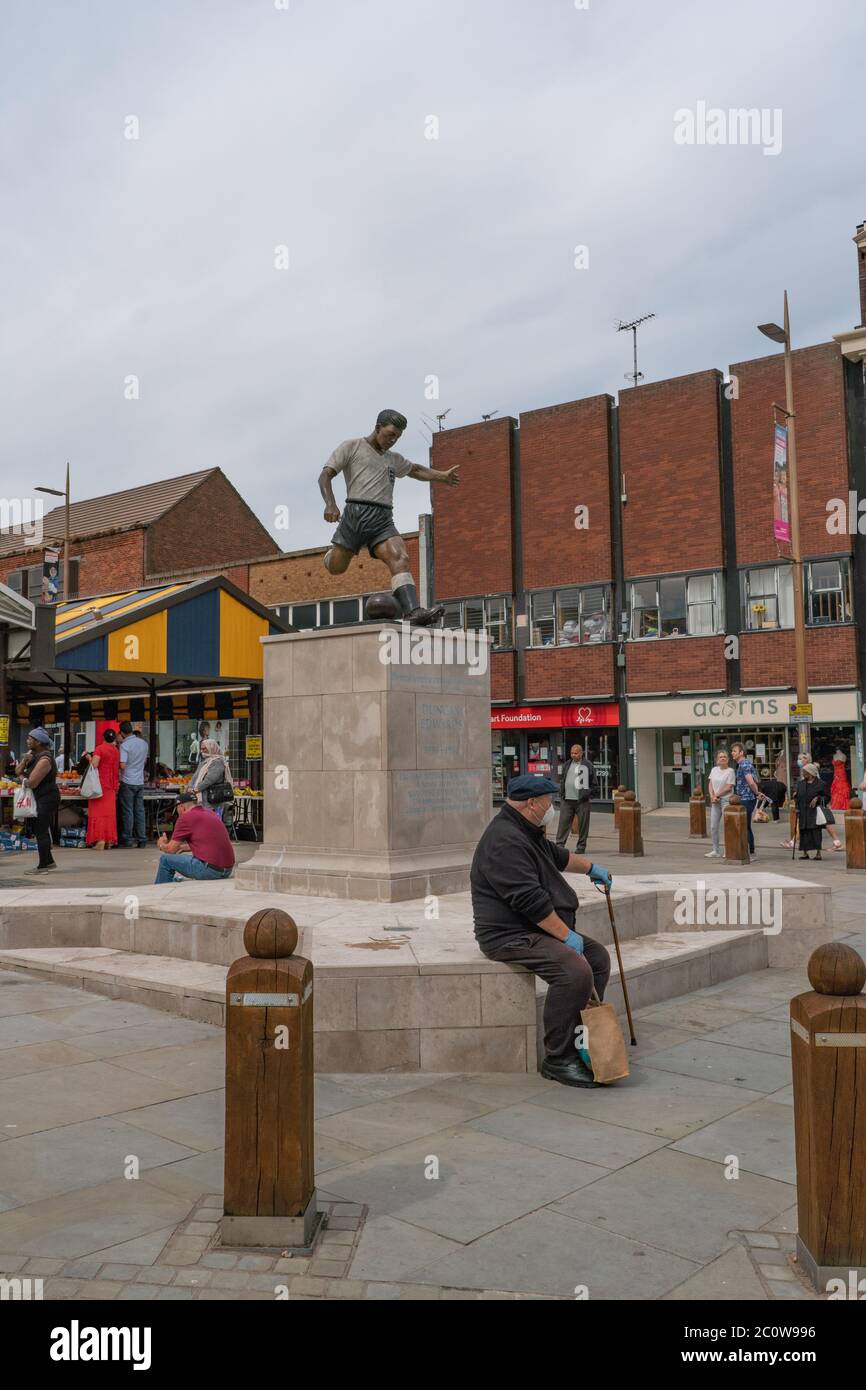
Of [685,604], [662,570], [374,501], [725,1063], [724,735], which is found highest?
[662,570]

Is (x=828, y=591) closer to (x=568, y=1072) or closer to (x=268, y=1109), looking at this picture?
(x=568, y=1072)

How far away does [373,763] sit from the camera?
873 cm

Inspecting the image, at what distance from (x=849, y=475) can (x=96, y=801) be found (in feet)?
67.6

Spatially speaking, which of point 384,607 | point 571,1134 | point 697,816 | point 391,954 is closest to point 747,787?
point 697,816

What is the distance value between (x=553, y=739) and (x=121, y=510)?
24.3 m

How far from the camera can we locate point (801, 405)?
28.3 metres

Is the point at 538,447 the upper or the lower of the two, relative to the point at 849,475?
upper

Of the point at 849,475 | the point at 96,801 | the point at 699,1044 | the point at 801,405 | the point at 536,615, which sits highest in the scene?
the point at 801,405

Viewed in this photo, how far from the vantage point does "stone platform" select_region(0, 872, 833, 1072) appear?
5.85 m

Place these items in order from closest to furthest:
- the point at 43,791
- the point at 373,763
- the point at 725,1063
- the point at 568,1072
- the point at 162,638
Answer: the point at 568,1072 → the point at 725,1063 → the point at 373,763 → the point at 43,791 → the point at 162,638

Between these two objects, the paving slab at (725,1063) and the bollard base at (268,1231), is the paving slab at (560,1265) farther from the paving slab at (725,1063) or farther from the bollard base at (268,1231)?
the paving slab at (725,1063)

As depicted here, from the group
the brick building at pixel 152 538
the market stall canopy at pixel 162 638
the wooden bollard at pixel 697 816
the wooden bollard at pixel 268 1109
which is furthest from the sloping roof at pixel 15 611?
the brick building at pixel 152 538

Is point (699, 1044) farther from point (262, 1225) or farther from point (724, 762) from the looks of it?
point (724, 762)
